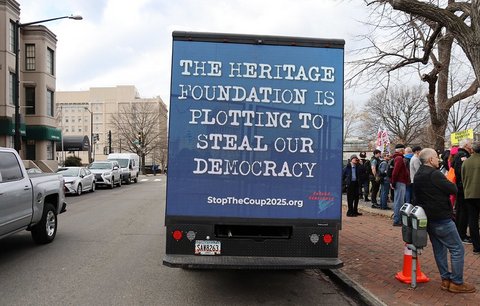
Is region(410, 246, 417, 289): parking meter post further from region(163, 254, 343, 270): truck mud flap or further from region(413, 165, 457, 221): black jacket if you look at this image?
region(163, 254, 343, 270): truck mud flap

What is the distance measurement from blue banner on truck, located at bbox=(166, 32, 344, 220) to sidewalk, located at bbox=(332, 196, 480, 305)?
120 cm

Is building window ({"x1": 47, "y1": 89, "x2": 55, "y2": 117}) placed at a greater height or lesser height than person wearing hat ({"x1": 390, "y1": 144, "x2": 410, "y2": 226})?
greater

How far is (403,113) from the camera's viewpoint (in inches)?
2158

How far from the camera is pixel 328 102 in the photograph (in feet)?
17.2

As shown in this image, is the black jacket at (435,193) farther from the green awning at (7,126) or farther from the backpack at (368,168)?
the green awning at (7,126)

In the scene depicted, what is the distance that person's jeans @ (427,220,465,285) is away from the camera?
5223 millimetres

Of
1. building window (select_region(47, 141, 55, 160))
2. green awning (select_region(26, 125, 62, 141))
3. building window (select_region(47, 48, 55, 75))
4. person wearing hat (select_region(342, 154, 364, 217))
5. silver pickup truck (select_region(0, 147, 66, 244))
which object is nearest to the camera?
silver pickup truck (select_region(0, 147, 66, 244))

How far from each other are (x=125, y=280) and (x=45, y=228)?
3342 mm

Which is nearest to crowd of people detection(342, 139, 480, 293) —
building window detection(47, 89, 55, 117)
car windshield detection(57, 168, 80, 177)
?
car windshield detection(57, 168, 80, 177)

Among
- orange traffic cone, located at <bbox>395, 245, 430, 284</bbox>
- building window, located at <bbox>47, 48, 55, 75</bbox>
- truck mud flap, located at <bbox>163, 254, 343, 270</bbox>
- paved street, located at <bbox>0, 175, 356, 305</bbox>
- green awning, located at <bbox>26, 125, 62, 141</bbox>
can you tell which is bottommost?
paved street, located at <bbox>0, 175, 356, 305</bbox>

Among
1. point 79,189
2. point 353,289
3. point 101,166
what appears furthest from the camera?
point 101,166

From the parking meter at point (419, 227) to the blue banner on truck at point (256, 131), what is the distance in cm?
94

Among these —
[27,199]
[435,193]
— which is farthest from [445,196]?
[27,199]

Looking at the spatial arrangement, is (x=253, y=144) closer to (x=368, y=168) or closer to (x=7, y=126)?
(x=368, y=168)
